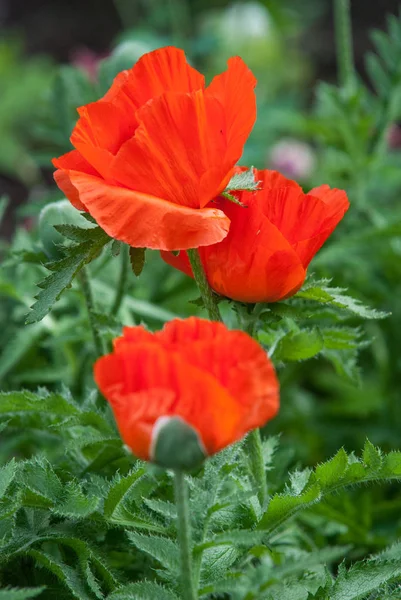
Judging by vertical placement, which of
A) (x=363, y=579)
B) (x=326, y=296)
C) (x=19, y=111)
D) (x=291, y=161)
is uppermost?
(x=326, y=296)

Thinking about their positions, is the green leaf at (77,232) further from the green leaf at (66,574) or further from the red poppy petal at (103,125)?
the green leaf at (66,574)

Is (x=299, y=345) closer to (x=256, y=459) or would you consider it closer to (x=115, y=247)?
(x=256, y=459)

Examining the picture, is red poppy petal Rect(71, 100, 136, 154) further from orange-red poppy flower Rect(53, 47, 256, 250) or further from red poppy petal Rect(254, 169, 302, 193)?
red poppy petal Rect(254, 169, 302, 193)

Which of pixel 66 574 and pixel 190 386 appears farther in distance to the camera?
pixel 66 574

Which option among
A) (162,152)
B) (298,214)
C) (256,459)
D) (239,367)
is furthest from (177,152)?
(256,459)

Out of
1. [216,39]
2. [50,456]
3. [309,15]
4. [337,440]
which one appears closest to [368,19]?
[309,15]

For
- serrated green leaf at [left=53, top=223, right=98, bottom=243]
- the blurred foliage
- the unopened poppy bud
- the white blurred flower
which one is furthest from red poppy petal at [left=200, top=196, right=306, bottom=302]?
the blurred foliage

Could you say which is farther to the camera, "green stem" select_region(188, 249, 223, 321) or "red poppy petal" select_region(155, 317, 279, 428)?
"green stem" select_region(188, 249, 223, 321)
